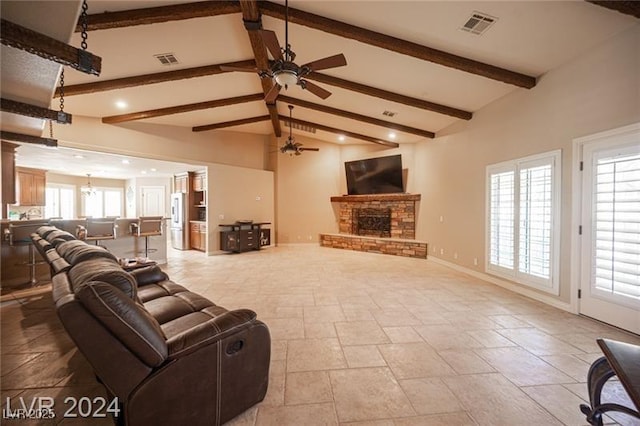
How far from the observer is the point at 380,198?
806cm

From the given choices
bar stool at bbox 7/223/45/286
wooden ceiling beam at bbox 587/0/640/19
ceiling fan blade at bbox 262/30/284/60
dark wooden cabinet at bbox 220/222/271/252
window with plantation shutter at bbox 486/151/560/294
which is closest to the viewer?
wooden ceiling beam at bbox 587/0/640/19

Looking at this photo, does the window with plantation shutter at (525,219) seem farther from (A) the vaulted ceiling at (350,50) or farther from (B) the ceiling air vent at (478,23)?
(B) the ceiling air vent at (478,23)

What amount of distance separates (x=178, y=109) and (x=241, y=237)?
3.77m

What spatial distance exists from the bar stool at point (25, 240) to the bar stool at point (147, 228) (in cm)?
147

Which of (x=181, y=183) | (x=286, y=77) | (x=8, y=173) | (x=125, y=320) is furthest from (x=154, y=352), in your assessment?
(x=181, y=183)

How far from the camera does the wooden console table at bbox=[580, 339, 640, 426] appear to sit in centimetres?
125

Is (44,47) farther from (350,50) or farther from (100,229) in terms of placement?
(100,229)

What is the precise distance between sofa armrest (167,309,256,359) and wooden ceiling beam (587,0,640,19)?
4.19 metres

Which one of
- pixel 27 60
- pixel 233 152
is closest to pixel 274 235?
pixel 233 152

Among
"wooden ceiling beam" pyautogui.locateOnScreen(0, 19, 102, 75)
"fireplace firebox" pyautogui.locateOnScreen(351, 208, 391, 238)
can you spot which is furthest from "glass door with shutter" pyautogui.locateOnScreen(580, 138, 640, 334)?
"wooden ceiling beam" pyautogui.locateOnScreen(0, 19, 102, 75)

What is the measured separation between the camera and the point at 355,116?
6.58m

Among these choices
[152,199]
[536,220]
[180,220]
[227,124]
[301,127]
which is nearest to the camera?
[536,220]

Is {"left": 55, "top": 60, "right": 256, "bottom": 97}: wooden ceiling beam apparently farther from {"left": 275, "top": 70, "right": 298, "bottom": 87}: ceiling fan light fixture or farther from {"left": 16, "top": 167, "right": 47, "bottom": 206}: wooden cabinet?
{"left": 16, "top": 167, "right": 47, "bottom": 206}: wooden cabinet

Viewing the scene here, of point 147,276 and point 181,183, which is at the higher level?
point 181,183
